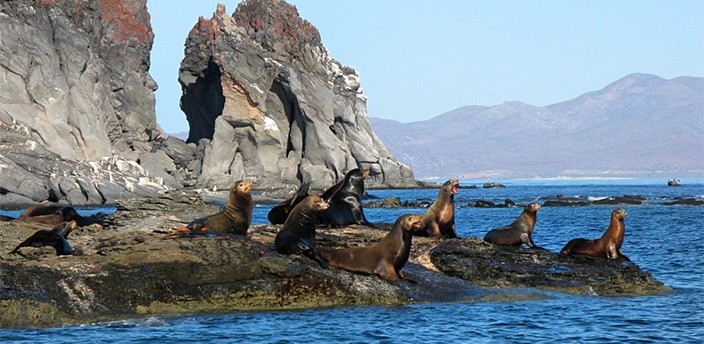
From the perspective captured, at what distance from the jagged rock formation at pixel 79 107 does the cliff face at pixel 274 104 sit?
6.29m

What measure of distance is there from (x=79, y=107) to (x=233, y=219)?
76576 mm

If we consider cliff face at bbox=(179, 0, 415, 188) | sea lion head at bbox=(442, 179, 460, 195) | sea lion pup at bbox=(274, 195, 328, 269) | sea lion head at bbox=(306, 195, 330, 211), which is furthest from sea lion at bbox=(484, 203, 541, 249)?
cliff face at bbox=(179, 0, 415, 188)

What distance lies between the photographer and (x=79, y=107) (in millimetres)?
92875

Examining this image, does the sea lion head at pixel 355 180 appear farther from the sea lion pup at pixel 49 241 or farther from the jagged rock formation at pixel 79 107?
the jagged rock formation at pixel 79 107

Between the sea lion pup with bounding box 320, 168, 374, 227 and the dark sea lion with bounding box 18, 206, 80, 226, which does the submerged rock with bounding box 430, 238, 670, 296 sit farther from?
the dark sea lion with bounding box 18, 206, 80, 226

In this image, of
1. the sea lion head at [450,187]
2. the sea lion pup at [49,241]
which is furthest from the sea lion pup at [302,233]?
the sea lion head at [450,187]

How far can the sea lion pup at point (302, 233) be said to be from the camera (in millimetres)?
17844

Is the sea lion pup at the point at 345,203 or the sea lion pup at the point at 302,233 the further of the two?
the sea lion pup at the point at 345,203

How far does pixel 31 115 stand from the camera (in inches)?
3327

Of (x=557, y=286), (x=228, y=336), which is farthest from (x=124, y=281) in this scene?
(x=557, y=286)

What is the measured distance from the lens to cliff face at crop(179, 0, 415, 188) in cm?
10925

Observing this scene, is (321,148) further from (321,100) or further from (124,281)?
(124,281)

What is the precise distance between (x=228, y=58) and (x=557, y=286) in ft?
309

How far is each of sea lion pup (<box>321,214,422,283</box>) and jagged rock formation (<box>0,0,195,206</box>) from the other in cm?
5036
